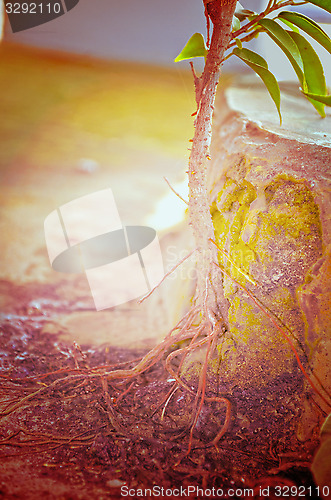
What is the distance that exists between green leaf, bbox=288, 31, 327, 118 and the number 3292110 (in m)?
2.43

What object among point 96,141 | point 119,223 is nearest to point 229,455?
point 119,223

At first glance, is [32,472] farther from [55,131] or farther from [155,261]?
[55,131]

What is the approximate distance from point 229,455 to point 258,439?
0.08 m

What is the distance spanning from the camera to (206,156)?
84cm

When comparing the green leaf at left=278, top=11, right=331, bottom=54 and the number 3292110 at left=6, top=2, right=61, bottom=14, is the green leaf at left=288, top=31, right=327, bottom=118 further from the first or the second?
the number 3292110 at left=6, top=2, right=61, bottom=14

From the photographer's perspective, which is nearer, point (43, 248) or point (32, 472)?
point (32, 472)

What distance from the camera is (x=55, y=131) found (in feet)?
10.1

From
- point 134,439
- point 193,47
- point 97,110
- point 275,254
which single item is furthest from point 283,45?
point 97,110

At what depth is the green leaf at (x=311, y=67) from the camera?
0.79m

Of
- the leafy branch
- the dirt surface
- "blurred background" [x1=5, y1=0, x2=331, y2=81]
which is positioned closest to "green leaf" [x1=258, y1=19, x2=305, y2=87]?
the leafy branch

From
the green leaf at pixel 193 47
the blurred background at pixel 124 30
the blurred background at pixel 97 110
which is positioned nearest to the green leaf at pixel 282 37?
the green leaf at pixel 193 47

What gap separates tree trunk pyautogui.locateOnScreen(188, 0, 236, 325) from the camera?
75cm

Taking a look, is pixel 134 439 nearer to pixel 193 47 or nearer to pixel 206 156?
pixel 206 156

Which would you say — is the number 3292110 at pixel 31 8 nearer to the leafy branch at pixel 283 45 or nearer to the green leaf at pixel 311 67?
the leafy branch at pixel 283 45
